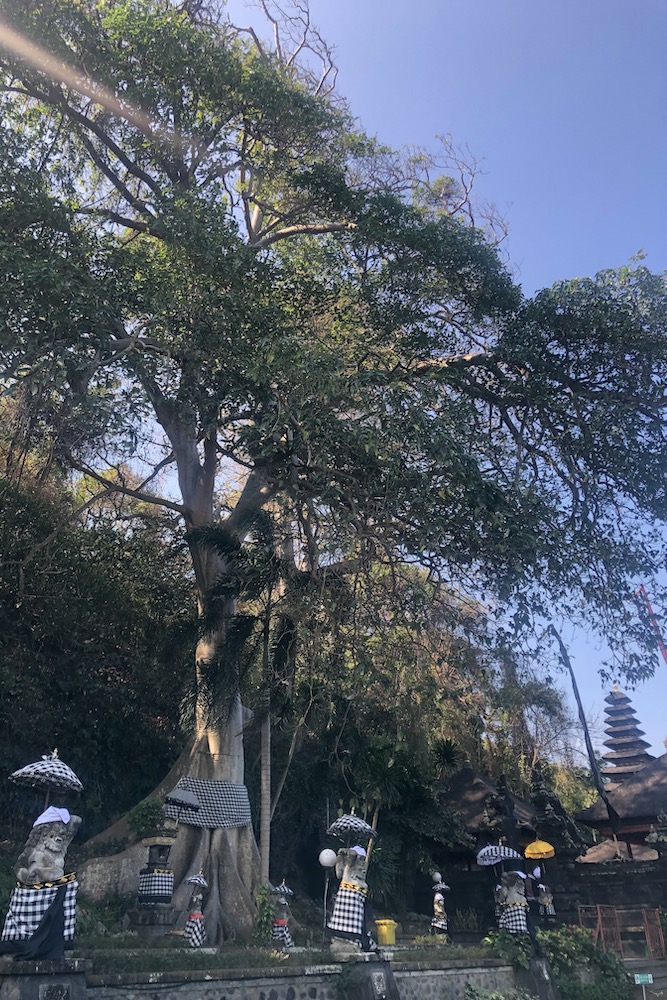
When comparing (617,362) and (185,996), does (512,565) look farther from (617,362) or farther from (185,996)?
(185,996)

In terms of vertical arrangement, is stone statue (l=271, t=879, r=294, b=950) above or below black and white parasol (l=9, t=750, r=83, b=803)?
below

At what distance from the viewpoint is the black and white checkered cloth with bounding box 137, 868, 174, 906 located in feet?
32.7

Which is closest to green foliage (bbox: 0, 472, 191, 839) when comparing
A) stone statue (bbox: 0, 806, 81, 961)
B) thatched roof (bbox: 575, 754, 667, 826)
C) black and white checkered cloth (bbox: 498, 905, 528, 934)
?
stone statue (bbox: 0, 806, 81, 961)

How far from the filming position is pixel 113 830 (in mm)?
13000

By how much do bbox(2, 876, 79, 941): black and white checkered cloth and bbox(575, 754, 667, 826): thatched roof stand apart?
14.8 meters

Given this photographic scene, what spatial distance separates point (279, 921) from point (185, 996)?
404cm

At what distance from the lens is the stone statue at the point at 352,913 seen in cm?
858

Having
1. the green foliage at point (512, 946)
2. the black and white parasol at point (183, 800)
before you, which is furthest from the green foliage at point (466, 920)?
the black and white parasol at point (183, 800)

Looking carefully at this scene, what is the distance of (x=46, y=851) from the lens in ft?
21.5

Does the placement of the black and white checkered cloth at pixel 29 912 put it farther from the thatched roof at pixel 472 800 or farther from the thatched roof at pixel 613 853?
the thatched roof at pixel 613 853

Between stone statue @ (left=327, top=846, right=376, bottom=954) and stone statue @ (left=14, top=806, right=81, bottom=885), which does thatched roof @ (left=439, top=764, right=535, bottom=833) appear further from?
stone statue @ (left=14, top=806, right=81, bottom=885)

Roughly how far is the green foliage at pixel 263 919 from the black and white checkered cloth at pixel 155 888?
129 cm

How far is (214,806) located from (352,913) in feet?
11.3

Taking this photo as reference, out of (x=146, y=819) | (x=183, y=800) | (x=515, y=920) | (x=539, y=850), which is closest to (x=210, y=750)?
(x=183, y=800)
